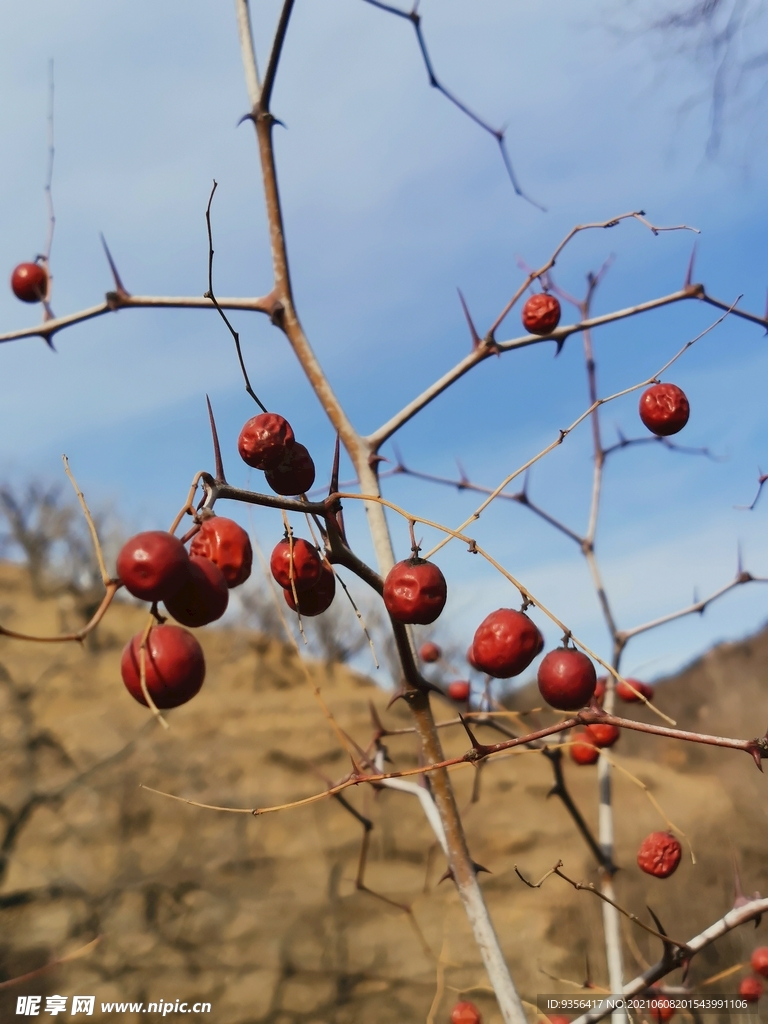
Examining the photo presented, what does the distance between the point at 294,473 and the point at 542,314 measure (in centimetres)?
110

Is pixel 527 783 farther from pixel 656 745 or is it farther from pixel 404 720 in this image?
pixel 656 745

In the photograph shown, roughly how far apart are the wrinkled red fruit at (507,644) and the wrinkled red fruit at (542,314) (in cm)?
108

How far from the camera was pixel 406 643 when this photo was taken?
1271 millimetres

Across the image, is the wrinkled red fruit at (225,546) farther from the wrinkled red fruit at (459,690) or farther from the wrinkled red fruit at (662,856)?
the wrinkled red fruit at (459,690)

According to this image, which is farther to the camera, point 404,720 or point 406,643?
point 404,720

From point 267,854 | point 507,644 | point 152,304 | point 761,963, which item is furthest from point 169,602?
point 267,854

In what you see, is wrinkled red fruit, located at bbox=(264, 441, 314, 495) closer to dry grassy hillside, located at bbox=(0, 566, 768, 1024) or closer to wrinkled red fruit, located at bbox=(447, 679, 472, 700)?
wrinkled red fruit, located at bbox=(447, 679, 472, 700)

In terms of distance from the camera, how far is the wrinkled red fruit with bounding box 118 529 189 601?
2.54 feet

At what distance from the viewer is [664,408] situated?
1.65m

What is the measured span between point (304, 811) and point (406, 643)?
4803 mm

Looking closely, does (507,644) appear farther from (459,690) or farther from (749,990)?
(749,990)

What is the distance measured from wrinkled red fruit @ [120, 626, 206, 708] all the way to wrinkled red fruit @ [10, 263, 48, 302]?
174 centimetres

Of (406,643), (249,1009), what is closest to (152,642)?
(406,643)

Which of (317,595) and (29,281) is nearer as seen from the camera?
(317,595)
